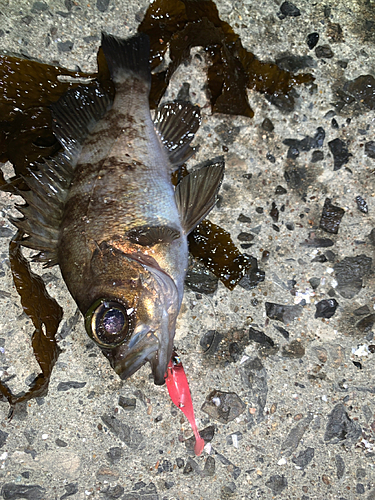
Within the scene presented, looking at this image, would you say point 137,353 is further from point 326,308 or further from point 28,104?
point 28,104

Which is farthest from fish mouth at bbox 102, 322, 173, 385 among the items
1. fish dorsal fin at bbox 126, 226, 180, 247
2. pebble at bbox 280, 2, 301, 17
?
pebble at bbox 280, 2, 301, 17

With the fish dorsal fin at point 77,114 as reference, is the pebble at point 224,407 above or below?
below

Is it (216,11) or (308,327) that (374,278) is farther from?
(216,11)

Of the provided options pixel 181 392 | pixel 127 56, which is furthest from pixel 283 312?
pixel 127 56

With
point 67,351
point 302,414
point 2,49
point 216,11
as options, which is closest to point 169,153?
point 216,11

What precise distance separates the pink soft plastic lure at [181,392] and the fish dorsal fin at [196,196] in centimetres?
86

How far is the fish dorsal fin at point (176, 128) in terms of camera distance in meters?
2.20

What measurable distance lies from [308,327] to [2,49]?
260cm

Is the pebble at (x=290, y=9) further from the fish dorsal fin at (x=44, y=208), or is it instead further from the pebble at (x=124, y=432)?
the pebble at (x=124, y=432)

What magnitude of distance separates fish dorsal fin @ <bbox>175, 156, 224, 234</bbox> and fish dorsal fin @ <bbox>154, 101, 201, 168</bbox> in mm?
166

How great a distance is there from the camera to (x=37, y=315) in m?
2.33

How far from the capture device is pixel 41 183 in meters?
2.00

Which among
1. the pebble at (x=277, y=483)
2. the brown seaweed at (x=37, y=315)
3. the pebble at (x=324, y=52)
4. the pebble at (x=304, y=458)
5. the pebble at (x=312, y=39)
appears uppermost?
the pebble at (x=312, y=39)

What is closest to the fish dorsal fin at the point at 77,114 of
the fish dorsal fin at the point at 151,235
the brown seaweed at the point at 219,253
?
the fish dorsal fin at the point at 151,235
